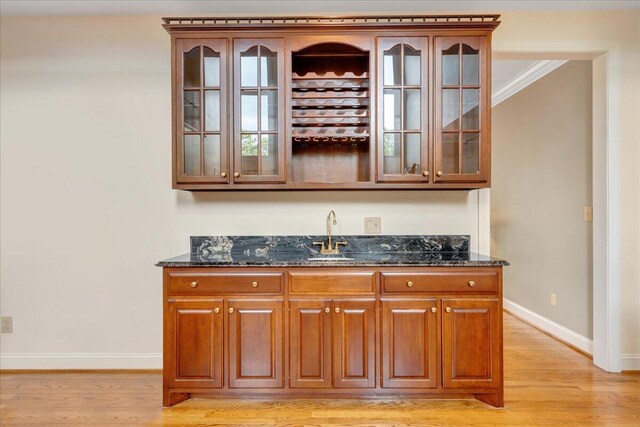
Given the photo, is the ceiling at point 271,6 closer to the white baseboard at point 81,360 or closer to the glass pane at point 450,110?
the glass pane at point 450,110

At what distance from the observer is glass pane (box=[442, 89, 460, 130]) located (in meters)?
2.33

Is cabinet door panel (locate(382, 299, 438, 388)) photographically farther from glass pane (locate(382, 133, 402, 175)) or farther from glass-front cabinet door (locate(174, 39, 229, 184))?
glass-front cabinet door (locate(174, 39, 229, 184))

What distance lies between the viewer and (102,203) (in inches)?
105

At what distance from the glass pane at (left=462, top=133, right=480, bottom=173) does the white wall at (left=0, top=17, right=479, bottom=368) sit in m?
0.36

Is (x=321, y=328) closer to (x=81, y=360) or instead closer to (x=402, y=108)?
(x=402, y=108)

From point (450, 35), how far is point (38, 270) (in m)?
3.40

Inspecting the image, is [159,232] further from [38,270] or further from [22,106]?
[22,106]

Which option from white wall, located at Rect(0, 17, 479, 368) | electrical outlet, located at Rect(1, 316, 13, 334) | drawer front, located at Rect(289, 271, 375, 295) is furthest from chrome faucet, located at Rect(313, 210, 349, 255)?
electrical outlet, located at Rect(1, 316, 13, 334)

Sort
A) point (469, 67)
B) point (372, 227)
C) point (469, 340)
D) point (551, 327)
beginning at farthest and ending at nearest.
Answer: point (551, 327) → point (372, 227) → point (469, 67) → point (469, 340)

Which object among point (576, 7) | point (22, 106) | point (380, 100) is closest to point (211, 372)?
point (380, 100)

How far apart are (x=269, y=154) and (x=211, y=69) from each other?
26.6 inches

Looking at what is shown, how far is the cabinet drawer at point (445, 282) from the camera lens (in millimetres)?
2076

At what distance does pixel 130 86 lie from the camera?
267 cm

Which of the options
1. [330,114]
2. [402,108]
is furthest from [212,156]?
[402,108]
